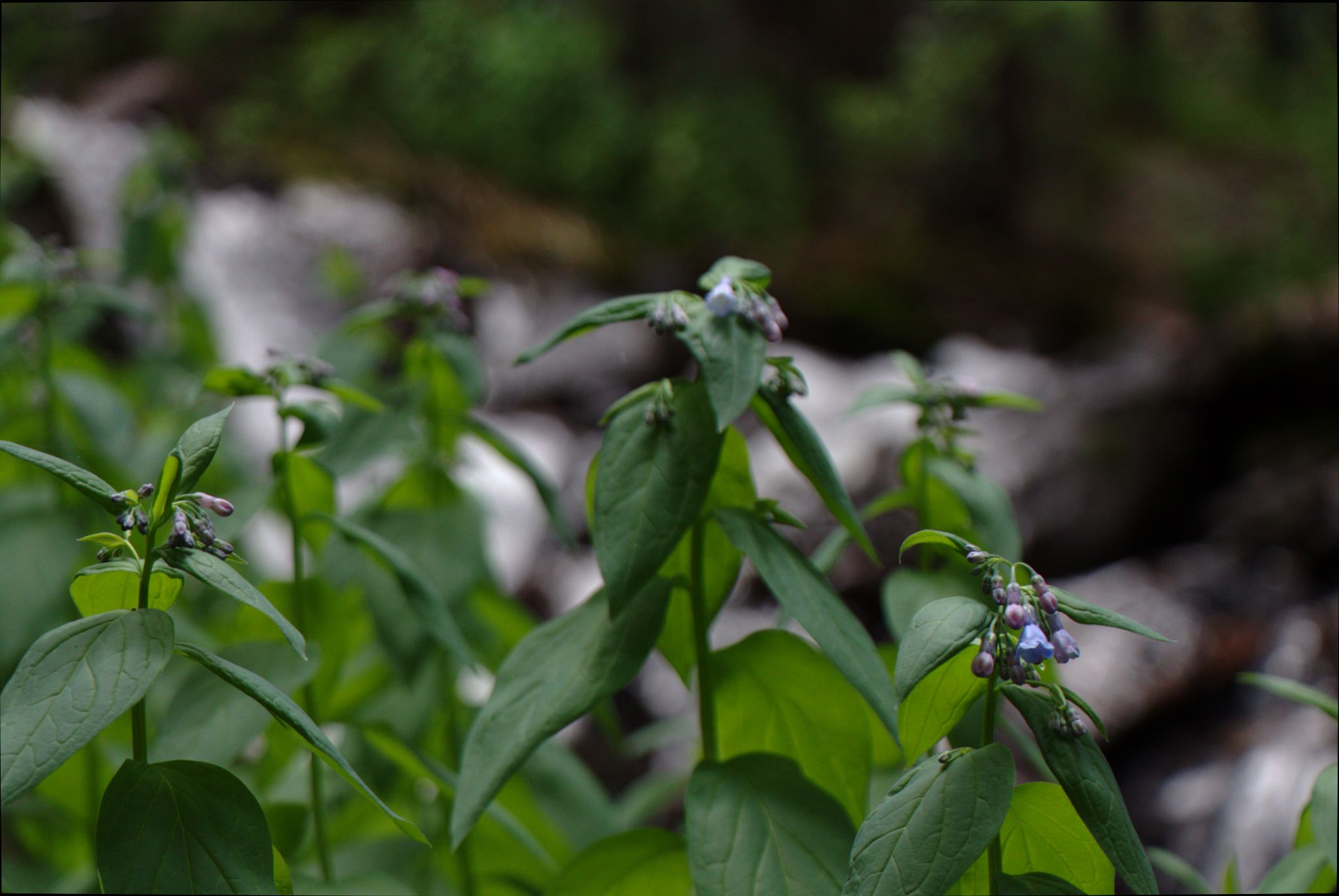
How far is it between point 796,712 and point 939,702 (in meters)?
0.19

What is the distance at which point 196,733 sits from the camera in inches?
31.0

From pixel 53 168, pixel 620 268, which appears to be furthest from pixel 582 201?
pixel 53 168

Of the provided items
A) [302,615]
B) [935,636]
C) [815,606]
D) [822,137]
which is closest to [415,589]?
[302,615]

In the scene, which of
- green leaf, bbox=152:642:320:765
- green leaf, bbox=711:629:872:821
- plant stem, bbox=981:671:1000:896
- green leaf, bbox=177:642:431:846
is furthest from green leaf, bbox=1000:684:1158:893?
→ green leaf, bbox=152:642:320:765

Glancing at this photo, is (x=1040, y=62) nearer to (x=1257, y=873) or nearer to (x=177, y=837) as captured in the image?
(x=1257, y=873)

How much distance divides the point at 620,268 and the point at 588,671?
14.9ft

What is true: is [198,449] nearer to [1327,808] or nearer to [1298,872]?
[1327,808]

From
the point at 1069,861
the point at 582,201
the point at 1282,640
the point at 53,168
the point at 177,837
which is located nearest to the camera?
the point at 177,837

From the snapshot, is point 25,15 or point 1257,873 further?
point 25,15

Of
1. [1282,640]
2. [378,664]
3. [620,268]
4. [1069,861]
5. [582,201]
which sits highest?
[582,201]

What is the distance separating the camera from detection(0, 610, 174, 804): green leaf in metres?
0.51

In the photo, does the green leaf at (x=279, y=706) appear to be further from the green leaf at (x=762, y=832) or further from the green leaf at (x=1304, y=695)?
the green leaf at (x=1304, y=695)

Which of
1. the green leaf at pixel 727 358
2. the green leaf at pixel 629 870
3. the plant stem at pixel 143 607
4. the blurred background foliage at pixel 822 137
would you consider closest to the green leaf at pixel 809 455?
the green leaf at pixel 727 358

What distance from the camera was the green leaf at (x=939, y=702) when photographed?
629mm
